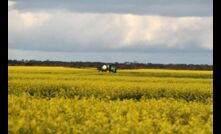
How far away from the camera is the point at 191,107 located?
45.7ft

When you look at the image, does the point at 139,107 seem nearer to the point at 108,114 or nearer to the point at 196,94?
the point at 108,114

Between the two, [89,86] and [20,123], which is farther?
[89,86]

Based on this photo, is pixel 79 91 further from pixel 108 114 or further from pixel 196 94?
pixel 108 114

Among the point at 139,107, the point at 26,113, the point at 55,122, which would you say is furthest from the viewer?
the point at 139,107

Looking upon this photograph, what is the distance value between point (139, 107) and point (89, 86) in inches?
432

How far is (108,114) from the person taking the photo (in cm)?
1153

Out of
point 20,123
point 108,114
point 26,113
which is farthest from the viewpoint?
point 108,114

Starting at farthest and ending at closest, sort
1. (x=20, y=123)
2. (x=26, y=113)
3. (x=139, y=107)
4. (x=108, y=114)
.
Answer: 1. (x=139, y=107)
2. (x=108, y=114)
3. (x=26, y=113)
4. (x=20, y=123)

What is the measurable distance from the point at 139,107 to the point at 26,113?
12.5 feet
